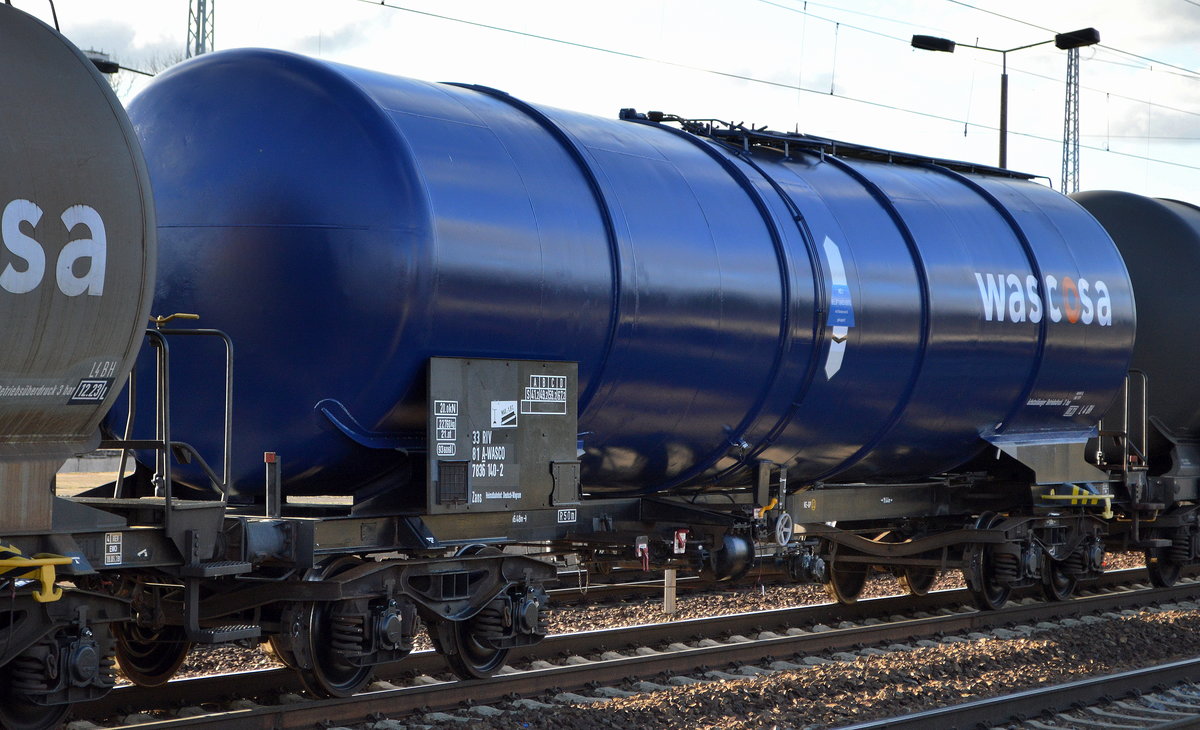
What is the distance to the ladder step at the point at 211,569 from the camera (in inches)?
263

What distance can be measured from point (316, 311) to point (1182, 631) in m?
9.09

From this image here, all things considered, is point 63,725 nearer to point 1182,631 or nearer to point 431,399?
point 431,399

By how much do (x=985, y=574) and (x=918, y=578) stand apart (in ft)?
3.86

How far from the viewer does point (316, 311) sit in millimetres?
7203

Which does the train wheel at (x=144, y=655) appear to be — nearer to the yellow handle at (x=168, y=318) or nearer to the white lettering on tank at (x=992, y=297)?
the yellow handle at (x=168, y=318)

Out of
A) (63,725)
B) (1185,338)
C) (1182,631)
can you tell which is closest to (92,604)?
(63,725)

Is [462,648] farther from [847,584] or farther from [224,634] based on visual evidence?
[847,584]

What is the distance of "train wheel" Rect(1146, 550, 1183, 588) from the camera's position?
14891 mm

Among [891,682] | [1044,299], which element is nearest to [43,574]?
[891,682]

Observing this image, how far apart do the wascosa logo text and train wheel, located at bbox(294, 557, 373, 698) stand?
21.5 feet

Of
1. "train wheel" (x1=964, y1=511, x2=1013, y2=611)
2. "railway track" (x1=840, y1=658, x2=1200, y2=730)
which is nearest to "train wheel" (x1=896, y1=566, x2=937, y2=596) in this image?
"train wheel" (x1=964, y1=511, x2=1013, y2=611)

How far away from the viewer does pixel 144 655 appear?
27.2 ft

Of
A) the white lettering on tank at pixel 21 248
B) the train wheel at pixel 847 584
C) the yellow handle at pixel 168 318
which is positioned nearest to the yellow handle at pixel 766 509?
the train wheel at pixel 847 584

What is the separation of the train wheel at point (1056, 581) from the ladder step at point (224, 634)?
29.7 ft
